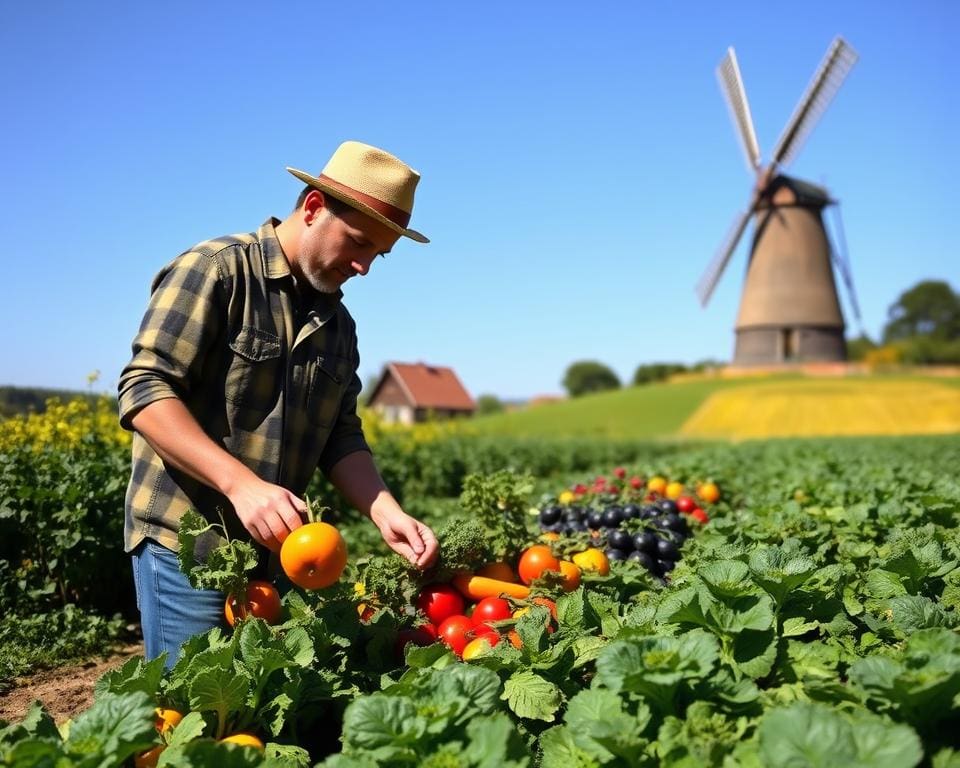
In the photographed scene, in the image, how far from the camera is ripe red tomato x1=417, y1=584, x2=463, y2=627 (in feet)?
10.1

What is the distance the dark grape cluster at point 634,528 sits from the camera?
3943mm

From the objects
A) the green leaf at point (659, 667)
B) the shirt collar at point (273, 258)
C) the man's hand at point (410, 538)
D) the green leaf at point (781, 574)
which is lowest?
the green leaf at point (659, 667)

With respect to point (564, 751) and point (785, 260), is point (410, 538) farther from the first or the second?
point (785, 260)

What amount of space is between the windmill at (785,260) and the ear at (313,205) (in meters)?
44.6

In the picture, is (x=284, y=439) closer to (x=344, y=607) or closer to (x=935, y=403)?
(x=344, y=607)

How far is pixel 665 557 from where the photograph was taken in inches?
156

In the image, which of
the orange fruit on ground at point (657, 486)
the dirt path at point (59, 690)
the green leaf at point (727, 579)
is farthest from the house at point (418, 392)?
the green leaf at point (727, 579)

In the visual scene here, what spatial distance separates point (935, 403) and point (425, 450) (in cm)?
3859

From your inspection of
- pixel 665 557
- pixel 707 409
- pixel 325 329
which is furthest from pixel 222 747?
pixel 707 409

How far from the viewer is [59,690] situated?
416 centimetres

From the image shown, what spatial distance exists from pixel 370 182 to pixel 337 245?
242 millimetres

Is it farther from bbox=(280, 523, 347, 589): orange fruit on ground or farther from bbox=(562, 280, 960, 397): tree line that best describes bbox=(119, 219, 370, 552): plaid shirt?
bbox=(562, 280, 960, 397): tree line

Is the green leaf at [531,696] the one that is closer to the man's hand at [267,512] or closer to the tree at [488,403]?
the man's hand at [267,512]

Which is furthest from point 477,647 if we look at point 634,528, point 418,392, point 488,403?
point 488,403
